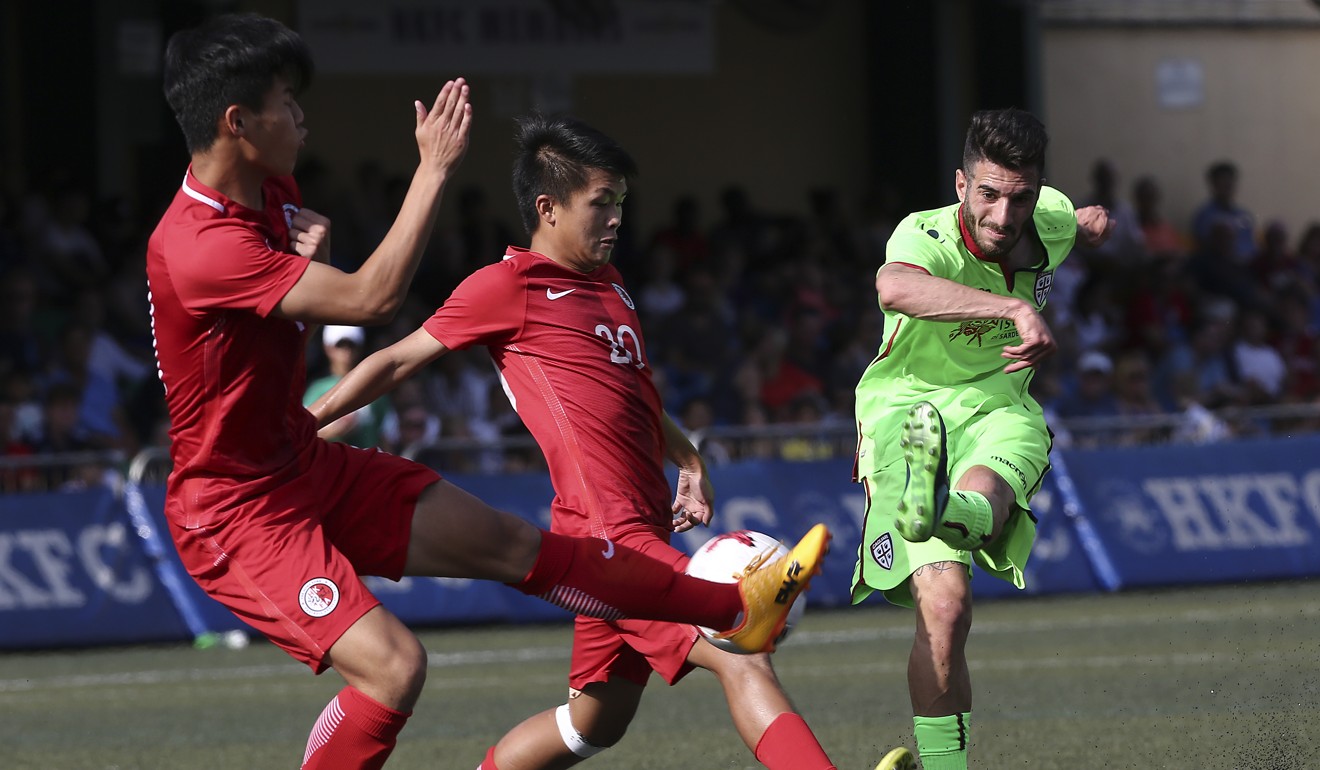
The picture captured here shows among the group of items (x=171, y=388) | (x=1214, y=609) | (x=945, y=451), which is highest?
(x=171, y=388)

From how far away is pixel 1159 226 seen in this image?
20.7 m

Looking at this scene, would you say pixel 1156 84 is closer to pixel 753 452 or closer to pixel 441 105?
pixel 753 452

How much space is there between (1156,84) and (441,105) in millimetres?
19253

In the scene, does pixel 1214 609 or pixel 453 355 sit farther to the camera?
pixel 453 355

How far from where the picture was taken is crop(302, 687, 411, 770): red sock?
470 cm

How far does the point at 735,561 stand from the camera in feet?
16.5

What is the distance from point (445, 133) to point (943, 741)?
2281 mm

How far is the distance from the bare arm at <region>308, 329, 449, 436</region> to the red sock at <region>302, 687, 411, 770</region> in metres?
0.90

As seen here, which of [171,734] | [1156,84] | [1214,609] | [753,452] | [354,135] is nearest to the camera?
[171,734]

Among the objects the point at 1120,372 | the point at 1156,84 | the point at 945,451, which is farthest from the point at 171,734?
the point at 1156,84

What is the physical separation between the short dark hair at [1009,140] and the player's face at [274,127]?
206cm

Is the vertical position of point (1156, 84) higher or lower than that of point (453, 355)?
higher

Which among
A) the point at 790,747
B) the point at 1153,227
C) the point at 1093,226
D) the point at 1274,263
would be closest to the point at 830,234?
the point at 1153,227

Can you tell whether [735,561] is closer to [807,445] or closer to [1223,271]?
[807,445]
